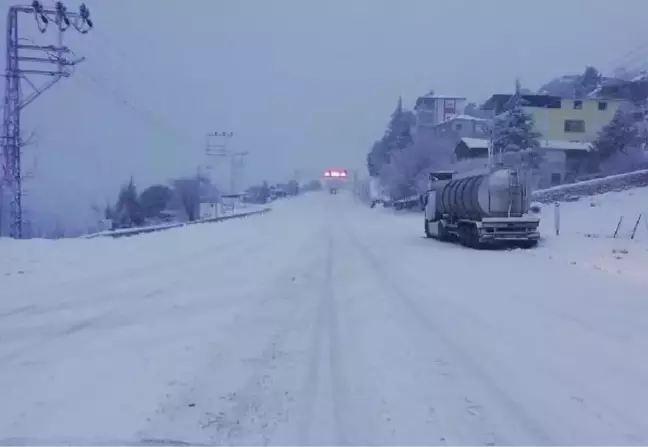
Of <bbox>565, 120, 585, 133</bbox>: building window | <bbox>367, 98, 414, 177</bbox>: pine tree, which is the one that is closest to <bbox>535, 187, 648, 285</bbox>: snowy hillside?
<bbox>565, 120, 585, 133</bbox>: building window

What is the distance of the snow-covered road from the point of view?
21.0ft

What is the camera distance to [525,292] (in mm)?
15070

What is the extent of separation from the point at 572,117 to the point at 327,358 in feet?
244

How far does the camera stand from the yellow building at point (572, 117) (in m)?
76.1

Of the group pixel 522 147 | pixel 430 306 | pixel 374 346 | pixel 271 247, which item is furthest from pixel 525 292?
pixel 522 147

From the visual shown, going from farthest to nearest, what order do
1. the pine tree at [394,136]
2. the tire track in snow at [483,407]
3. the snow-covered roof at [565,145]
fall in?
the pine tree at [394,136]
the snow-covered roof at [565,145]
the tire track in snow at [483,407]

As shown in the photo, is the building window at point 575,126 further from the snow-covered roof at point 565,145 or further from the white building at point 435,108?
the white building at point 435,108

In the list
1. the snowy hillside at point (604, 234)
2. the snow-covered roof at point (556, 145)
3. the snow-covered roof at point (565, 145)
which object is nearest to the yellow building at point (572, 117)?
the snow-covered roof at point (556, 145)

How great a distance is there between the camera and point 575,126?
77.5 metres

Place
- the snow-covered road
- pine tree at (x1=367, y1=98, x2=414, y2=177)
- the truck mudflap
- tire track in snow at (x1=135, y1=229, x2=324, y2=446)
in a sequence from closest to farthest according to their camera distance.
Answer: tire track in snow at (x1=135, y1=229, x2=324, y2=446) → the snow-covered road → the truck mudflap → pine tree at (x1=367, y1=98, x2=414, y2=177)

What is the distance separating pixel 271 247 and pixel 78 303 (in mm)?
15091

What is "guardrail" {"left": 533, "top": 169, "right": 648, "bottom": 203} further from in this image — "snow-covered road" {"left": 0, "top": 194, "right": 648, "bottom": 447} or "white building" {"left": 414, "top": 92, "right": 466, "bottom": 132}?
"white building" {"left": 414, "top": 92, "right": 466, "bottom": 132}

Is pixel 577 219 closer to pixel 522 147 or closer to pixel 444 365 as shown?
pixel 522 147

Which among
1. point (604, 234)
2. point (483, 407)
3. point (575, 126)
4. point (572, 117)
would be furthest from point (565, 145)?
point (483, 407)
